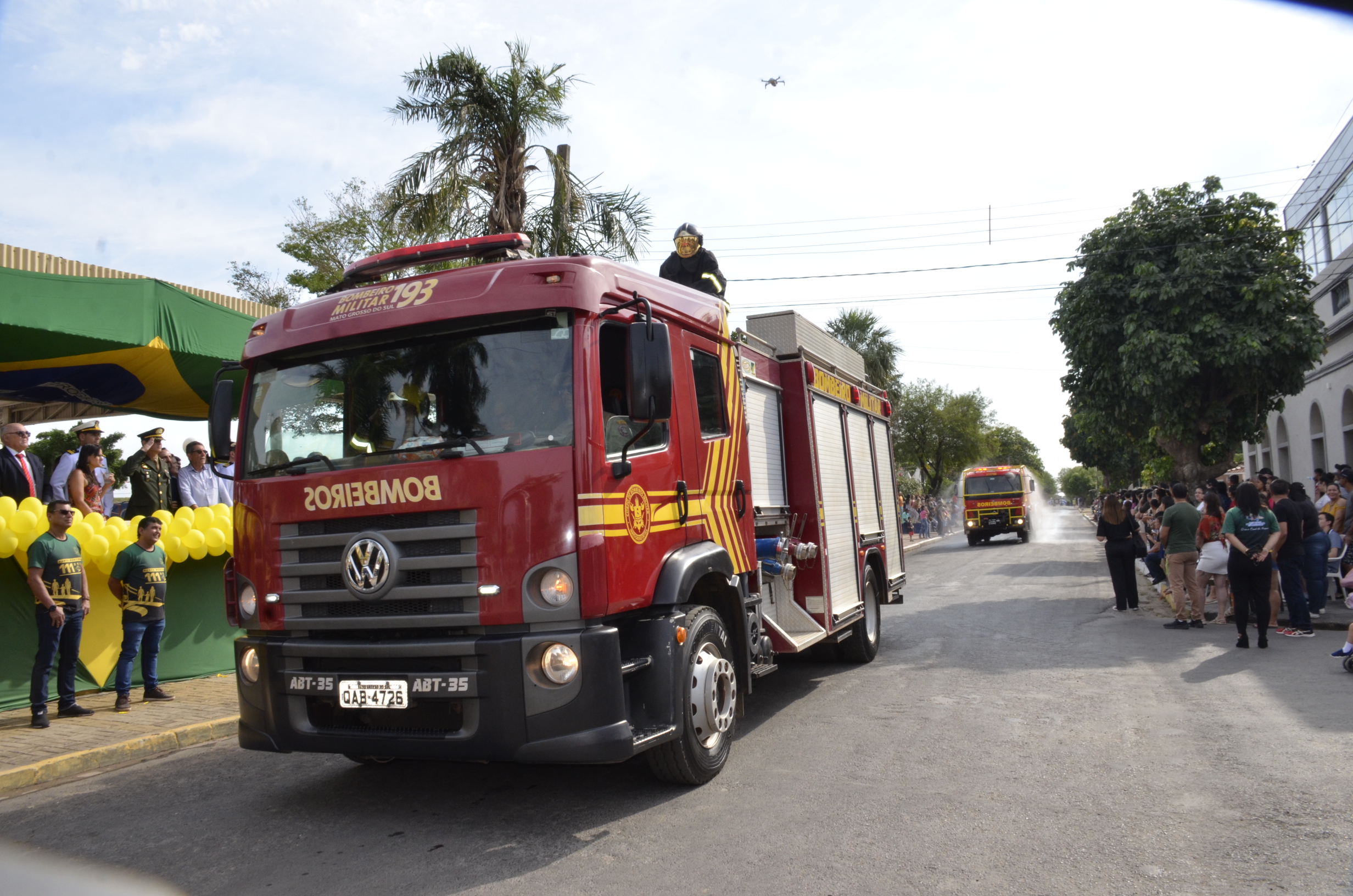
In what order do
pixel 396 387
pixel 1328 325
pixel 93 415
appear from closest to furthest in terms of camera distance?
pixel 396 387
pixel 93 415
pixel 1328 325

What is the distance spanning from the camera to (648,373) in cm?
468

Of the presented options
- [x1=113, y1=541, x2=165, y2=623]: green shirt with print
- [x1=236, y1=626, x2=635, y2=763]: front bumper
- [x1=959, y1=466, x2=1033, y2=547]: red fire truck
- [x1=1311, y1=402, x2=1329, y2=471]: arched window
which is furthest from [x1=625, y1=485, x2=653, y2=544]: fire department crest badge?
[x1=959, y1=466, x2=1033, y2=547]: red fire truck

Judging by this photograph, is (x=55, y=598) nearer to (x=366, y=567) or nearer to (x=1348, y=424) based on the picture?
(x=366, y=567)

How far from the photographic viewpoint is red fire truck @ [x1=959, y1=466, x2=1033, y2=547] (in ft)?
111

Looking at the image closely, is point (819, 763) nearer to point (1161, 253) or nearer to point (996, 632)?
point (996, 632)

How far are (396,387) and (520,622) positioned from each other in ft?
4.82

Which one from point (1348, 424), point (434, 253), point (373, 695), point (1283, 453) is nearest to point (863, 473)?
point (434, 253)

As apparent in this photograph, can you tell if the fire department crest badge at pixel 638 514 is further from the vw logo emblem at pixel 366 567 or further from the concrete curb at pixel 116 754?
the concrete curb at pixel 116 754

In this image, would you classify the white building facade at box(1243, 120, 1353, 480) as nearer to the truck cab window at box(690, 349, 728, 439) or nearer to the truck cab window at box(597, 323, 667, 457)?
the truck cab window at box(690, 349, 728, 439)

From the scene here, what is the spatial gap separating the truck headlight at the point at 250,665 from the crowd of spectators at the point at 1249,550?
851cm

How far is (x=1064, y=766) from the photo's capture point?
547 cm

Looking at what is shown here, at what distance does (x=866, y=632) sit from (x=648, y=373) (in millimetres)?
5539

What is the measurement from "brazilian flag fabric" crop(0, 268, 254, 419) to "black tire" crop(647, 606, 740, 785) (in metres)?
6.05

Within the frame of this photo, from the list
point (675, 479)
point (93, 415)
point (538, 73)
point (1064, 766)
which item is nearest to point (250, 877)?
point (675, 479)
